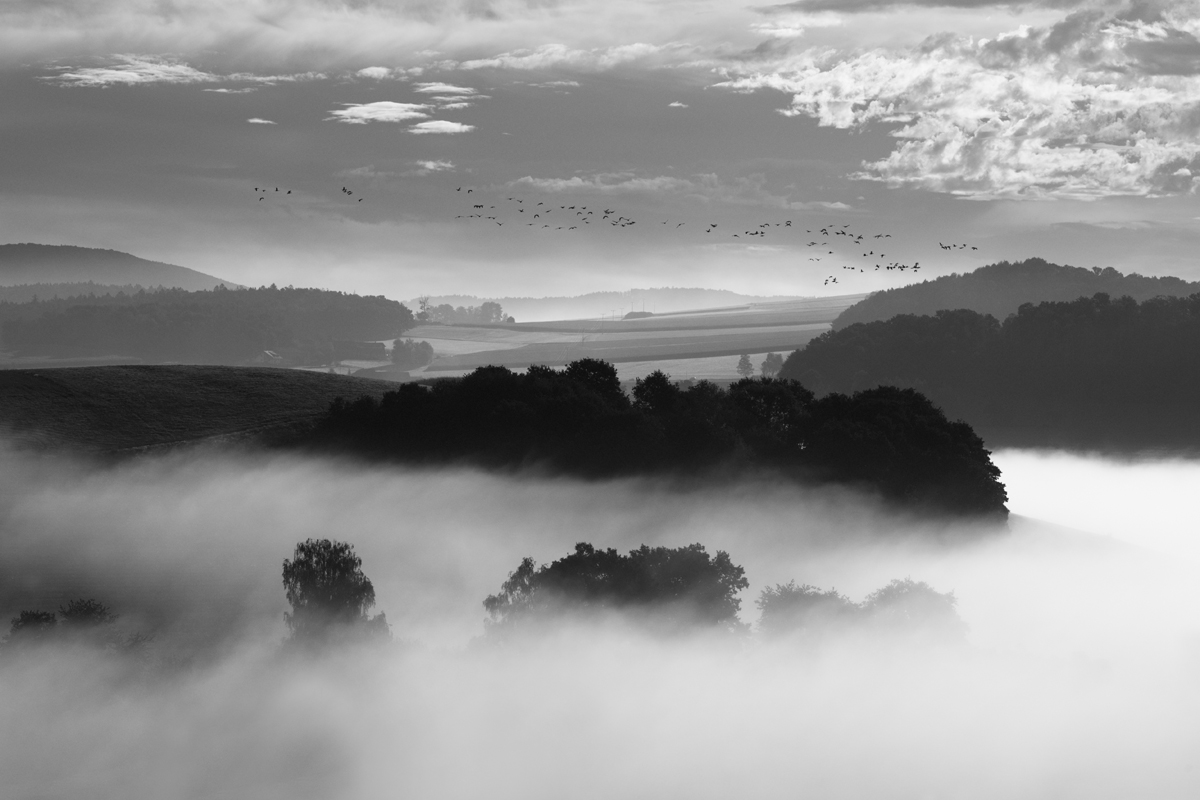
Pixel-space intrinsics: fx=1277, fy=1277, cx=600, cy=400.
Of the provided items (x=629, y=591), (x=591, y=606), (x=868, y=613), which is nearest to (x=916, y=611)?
(x=868, y=613)

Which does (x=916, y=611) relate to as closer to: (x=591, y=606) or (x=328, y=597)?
(x=591, y=606)

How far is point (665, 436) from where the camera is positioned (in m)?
109

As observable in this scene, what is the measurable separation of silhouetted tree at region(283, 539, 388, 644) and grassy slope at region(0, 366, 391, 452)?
38648mm

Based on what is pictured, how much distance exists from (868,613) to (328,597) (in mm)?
31631

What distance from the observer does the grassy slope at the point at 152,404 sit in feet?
359

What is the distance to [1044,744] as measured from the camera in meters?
70.4

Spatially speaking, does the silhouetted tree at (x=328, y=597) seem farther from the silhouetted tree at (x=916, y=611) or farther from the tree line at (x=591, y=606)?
the silhouetted tree at (x=916, y=611)

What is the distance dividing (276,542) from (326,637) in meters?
21.5

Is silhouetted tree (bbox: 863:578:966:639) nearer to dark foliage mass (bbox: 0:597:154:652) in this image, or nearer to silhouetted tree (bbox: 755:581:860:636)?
silhouetted tree (bbox: 755:581:860:636)

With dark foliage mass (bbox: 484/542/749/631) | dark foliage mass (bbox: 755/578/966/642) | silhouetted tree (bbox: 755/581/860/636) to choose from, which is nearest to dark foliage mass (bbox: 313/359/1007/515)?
dark foliage mass (bbox: 755/578/966/642)

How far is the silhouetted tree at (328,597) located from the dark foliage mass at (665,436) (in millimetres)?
31558

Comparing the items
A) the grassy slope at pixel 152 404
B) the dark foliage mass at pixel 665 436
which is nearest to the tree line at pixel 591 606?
the dark foliage mass at pixel 665 436

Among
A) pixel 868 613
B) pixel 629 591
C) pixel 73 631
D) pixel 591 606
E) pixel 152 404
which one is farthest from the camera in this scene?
pixel 152 404

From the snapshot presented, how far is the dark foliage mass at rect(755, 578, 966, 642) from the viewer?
246 ft
